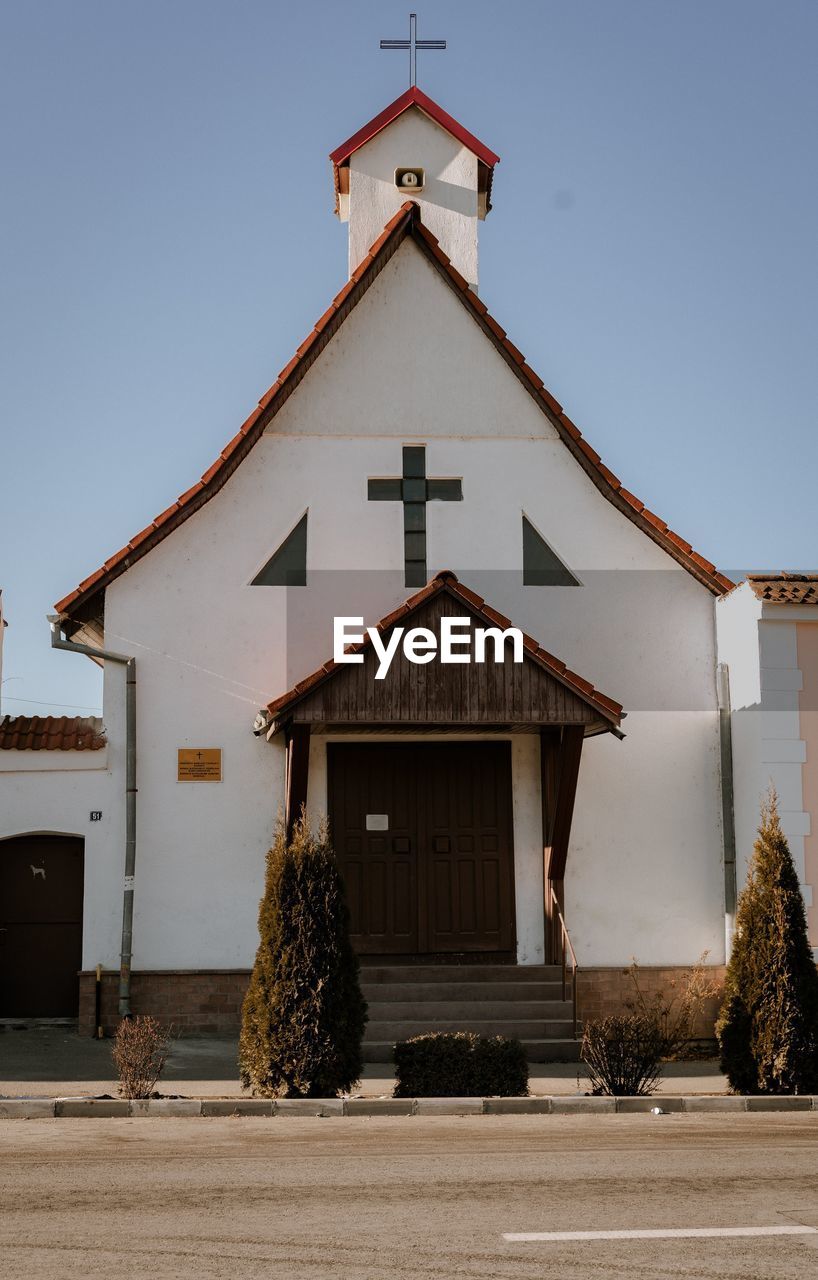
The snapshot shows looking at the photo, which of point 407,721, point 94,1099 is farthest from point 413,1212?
point 407,721

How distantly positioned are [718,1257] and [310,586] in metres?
11.4

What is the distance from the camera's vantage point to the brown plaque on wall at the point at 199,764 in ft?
53.9

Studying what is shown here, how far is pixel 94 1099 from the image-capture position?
11367 mm

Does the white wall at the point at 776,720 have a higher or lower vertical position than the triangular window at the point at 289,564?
lower

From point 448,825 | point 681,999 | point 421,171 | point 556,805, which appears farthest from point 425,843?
point 421,171

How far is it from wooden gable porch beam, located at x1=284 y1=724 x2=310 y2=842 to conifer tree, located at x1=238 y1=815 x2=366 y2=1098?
2.92 metres

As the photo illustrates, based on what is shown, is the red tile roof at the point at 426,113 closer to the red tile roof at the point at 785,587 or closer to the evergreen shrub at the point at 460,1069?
the red tile roof at the point at 785,587

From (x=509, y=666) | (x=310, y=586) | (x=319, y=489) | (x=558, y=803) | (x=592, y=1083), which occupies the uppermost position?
(x=319, y=489)

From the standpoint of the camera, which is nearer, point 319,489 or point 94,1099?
point 94,1099

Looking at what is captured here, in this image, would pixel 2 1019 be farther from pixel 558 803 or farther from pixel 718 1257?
pixel 718 1257

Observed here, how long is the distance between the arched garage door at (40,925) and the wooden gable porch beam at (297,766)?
9.00 ft

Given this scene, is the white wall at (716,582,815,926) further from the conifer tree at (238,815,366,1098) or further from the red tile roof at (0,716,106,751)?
the red tile roof at (0,716,106,751)

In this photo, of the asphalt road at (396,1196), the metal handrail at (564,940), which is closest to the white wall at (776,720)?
the metal handrail at (564,940)

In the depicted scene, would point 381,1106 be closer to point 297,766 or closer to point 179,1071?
point 179,1071
